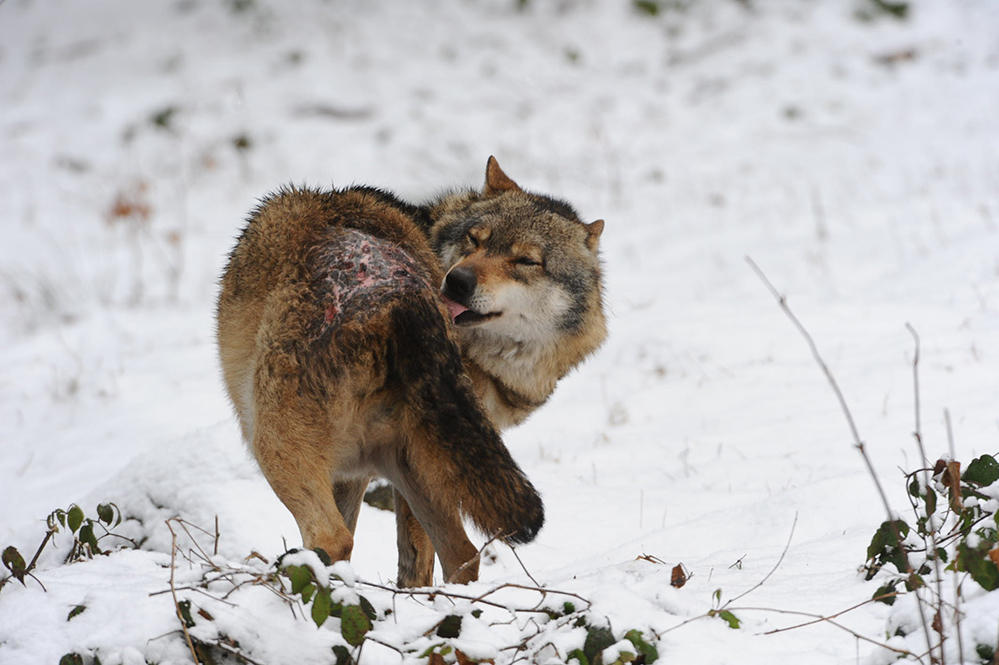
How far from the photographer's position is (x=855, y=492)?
12.0 ft

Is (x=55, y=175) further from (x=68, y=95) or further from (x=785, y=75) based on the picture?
(x=785, y=75)

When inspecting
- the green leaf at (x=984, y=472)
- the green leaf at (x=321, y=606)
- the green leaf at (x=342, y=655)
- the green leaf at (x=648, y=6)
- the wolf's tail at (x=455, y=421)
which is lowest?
the green leaf at (x=342, y=655)

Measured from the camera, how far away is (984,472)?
2252 millimetres

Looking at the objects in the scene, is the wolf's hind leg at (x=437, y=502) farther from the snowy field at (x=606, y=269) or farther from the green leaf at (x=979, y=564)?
the green leaf at (x=979, y=564)

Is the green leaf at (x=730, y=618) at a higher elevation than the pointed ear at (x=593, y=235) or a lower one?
lower

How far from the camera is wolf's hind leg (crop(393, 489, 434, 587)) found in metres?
3.65

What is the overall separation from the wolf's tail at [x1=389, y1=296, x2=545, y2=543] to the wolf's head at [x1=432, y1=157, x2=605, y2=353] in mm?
798

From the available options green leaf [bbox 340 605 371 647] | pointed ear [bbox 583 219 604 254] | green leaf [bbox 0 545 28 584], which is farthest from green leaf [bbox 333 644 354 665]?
pointed ear [bbox 583 219 604 254]

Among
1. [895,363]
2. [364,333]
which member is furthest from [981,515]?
[895,363]

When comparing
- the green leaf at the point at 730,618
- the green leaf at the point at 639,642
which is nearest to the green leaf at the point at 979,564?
the green leaf at the point at 730,618

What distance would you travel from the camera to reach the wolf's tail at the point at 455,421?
2.64 m

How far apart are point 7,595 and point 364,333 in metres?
1.23

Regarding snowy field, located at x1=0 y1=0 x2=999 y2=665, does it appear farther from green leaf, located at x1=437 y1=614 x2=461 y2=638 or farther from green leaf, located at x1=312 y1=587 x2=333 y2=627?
green leaf, located at x1=312 y1=587 x2=333 y2=627

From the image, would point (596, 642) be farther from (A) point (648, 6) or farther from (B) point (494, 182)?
(A) point (648, 6)
